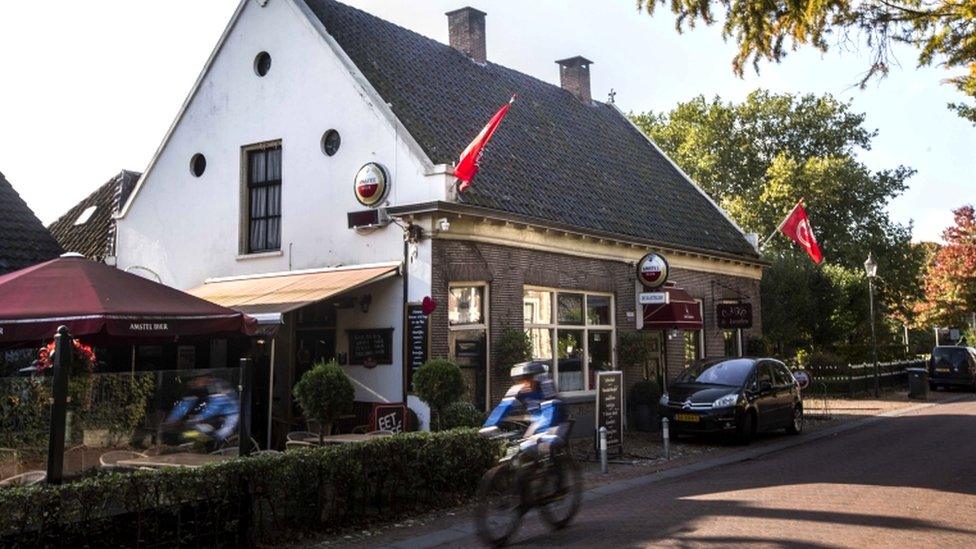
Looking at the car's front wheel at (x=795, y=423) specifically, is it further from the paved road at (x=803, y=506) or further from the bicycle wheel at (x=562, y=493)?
the bicycle wheel at (x=562, y=493)

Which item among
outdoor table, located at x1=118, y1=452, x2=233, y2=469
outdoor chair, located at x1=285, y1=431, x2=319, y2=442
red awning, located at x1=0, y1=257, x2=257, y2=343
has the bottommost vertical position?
outdoor chair, located at x1=285, y1=431, x2=319, y2=442

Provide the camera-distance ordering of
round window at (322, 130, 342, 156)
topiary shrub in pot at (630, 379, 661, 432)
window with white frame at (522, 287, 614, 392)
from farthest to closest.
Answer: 1. topiary shrub in pot at (630, 379, 661, 432)
2. window with white frame at (522, 287, 614, 392)
3. round window at (322, 130, 342, 156)

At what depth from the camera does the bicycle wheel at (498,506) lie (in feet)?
26.5

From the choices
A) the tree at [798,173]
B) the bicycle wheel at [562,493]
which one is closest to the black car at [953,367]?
the tree at [798,173]

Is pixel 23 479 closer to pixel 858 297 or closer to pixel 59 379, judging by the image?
pixel 59 379

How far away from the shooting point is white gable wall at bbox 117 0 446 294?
16094 mm

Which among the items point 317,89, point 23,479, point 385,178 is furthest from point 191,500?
point 317,89

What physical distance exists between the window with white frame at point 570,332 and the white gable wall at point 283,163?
355 centimetres

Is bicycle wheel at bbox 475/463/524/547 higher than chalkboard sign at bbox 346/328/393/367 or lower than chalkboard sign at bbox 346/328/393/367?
lower

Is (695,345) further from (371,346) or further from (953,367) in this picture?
(953,367)

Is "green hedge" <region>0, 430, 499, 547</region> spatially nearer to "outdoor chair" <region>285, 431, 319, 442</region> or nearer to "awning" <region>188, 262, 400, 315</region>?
"outdoor chair" <region>285, 431, 319, 442</region>

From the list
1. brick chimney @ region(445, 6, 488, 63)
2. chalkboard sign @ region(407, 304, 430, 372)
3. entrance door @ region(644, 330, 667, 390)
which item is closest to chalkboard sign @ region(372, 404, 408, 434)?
chalkboard sign @ region(407, 304, 430, 372)

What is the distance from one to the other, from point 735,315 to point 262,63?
1324 centimetres

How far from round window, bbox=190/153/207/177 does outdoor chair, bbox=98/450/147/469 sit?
11752 millimetres
